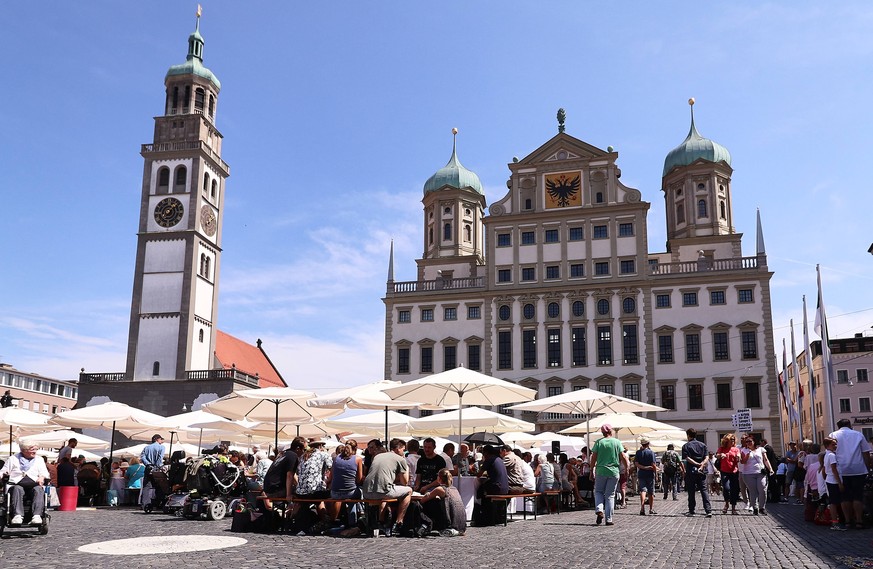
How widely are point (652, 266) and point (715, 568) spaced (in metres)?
43.2

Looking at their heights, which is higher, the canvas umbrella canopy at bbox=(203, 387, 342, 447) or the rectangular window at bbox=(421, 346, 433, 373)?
the rectangular window at bbox=(421, 346, 433, 373)

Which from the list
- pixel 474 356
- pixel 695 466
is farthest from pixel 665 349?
pixel 695 466

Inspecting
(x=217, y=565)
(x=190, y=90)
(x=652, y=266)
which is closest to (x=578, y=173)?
(x=652, y=266)

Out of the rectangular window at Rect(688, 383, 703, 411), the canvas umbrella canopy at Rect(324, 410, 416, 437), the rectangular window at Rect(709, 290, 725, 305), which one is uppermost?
the rectangular window at Rect(709, 290, 725, 305)

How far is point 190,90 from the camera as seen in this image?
5606 cm

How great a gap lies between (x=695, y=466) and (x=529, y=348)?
3281cm

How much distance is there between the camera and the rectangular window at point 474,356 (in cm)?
5003

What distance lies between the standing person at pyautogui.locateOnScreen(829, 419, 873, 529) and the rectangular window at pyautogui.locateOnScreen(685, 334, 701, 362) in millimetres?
35429

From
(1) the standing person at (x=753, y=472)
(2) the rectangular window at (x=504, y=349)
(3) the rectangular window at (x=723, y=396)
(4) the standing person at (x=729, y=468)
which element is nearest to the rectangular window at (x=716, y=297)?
(3) the rectangular window at (x=723, y=396)

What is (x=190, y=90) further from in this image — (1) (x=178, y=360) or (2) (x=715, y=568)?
(2) (x=715, y=568)

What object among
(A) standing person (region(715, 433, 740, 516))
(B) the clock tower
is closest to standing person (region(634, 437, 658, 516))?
(A) standing person (region(715, 433, 740, 516))

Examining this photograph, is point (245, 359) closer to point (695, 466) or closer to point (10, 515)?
point (695, 466)

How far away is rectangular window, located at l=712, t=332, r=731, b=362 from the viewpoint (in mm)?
47188

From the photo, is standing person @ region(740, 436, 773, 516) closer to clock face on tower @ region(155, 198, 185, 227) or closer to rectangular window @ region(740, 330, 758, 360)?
rectangular window @ region(740, 330, 758, 360)
